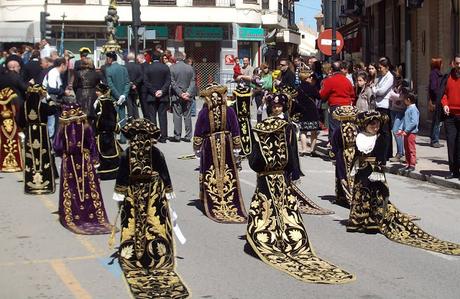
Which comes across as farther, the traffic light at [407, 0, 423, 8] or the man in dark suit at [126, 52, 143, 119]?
the man in dark suit at [126, 52, 143, 119]

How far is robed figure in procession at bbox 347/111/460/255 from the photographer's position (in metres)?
9.48

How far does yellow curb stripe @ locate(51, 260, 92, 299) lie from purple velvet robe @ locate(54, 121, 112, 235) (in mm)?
1750

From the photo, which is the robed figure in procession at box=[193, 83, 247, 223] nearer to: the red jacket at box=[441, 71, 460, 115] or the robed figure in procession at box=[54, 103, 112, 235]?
the robed figure in procession at box=[54, 103, 112, 235]

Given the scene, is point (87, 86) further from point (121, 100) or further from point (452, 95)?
point (452, 95)

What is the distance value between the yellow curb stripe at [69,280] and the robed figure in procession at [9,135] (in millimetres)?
6647

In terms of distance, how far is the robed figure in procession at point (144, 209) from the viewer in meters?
7.51

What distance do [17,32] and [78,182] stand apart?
3776 cm

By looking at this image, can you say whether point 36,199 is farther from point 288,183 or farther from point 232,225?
point 288,183

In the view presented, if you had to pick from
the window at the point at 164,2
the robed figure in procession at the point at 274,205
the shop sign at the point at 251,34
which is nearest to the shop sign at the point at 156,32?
the window at the point at 164,2

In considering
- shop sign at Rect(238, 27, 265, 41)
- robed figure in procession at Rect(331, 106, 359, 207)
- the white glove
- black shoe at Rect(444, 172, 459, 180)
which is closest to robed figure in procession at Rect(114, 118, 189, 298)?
robed figure in procession at Rect(331, 106, 359, 207)

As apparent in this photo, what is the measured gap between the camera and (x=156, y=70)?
18.9 metres

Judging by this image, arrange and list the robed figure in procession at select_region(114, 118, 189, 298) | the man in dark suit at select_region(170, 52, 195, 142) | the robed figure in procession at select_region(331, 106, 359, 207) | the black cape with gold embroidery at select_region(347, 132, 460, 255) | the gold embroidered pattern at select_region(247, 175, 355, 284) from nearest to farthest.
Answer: the robed figure in procession at select_region(114, 118, 189, 298) → the gold embroidered pattern at select_region(247, 175, 355, 284) → the black cape with gold embroidery at select_region(347, 132, 460, 255) → the robed figure in procession at select_region(331, 106, 359, 207) → the man in dark suit at select_region(170, 52, 195, 142)

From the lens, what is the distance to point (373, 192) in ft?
31.3

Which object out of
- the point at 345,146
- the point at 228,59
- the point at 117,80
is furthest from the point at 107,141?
the point at 228,59
